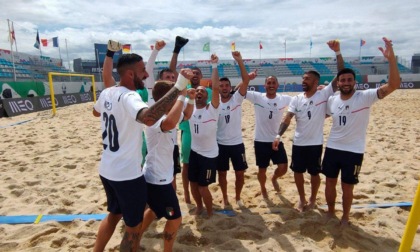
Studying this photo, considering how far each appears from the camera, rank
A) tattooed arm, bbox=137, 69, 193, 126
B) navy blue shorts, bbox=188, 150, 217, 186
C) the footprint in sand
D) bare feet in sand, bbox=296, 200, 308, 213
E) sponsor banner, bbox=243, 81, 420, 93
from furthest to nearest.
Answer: sponsor banner, bbox=243, 81, 420, 93 < bare feet in sand, bbox=296, 200, 308, 213 < navy blue shorts, bbox=188, 150, 217, 186 < the footprint in sand < tattooed arm, bbox=137, 69, 193, 126

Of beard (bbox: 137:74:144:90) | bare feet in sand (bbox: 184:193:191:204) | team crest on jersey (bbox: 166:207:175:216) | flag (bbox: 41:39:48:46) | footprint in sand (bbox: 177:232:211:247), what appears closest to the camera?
beard (bbox: 137:74:144:90)

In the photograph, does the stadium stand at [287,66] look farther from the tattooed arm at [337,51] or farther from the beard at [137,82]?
the beard at [137,82]

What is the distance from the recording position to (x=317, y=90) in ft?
13.5

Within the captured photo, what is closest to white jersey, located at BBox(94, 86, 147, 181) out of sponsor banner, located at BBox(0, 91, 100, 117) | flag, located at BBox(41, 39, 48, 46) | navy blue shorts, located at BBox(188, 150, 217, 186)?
navy blue shorts, located at BBox(188, 150, 217, 186)

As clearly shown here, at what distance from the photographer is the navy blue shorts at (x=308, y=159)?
397 centimetres

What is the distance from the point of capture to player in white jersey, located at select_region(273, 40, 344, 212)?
3926 millimetres

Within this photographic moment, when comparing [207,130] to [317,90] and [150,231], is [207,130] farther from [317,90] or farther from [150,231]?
[317,90]

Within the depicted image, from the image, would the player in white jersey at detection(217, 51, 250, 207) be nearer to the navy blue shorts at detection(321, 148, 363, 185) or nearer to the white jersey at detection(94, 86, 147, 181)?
the navy blue shorts at detection(321, 148, 363, 185)

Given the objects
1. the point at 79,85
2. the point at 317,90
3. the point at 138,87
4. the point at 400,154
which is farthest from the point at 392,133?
the point at 79,85

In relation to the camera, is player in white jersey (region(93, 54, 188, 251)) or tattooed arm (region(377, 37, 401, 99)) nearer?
player in white jersey (region(93, 54, 188, 251))

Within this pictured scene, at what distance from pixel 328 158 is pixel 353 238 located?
3.00 ft

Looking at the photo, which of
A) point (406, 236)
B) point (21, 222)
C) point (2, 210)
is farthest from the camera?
point (2, 210)

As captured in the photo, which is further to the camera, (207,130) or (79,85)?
(79,85)

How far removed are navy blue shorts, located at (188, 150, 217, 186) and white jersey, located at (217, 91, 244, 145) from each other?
0.52 metres
